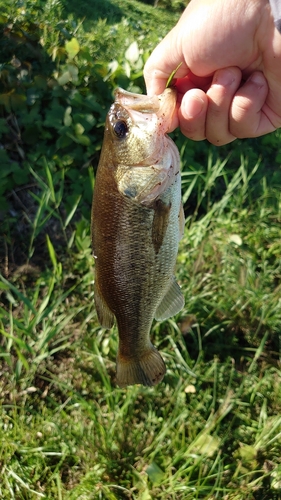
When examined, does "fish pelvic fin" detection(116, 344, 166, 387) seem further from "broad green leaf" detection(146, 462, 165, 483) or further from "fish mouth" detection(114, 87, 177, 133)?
"fish mouth" detection(114, 87, 177, 133)

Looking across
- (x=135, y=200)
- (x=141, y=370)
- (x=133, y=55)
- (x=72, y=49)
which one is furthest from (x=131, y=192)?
(x=133, y=55)

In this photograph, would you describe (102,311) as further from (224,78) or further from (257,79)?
(257,79)

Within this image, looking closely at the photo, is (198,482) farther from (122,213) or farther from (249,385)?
(122,213)

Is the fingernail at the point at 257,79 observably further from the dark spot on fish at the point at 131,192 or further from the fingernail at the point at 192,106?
the dark spot on fish at the point at 131,192

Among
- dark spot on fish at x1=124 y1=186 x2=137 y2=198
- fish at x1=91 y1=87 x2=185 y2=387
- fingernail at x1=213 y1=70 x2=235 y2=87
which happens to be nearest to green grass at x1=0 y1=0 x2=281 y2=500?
fish at x1=91 y1=87 x2=185 y2=387

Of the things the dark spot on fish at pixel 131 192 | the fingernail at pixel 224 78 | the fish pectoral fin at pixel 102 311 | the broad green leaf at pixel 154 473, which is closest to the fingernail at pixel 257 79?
the fingernail at pixel 224 78

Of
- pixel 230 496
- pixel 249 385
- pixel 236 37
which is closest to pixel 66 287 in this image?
pixel 249 385
